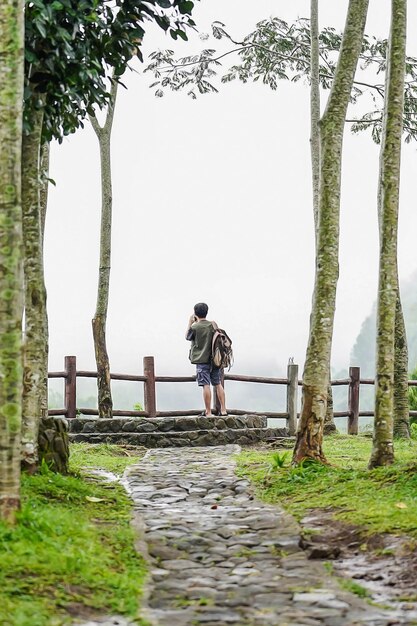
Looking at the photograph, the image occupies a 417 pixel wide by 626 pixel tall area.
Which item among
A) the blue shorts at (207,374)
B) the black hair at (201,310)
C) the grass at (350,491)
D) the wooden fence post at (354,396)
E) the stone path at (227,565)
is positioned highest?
the black hair at (201,310)

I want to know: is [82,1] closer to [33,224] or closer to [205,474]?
[33,224]

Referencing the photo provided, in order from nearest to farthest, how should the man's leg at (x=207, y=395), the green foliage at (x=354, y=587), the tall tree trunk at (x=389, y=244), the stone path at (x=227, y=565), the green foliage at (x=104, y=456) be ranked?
1. the stone path at (x=227, y=565)
2. the green foliage at (x=354, y=587)
3. the tall tree trunk at (x=389, y=244)
4. the green foliage at (x=104, y=456)
5. the man's leg at (x=207, y=395)

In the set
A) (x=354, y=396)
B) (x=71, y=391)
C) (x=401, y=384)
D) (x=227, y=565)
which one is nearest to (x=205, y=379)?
(x=71, y=391)

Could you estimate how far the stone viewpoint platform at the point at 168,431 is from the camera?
48.4 ft

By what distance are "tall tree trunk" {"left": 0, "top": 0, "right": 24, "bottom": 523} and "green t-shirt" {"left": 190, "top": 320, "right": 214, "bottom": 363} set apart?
8.72 m

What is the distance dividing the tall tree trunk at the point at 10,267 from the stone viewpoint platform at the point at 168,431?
8.47 m

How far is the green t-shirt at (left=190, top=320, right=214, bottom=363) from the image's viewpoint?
1494 centimetres

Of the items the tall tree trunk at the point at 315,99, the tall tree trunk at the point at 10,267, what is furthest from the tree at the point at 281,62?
the tall tree trunk at the point at 10,267

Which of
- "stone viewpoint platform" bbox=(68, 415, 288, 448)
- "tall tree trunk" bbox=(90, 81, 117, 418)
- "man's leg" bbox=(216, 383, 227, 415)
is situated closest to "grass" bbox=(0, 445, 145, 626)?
"stone viewpoint platform" bbox=(68, 415, 288, 448)

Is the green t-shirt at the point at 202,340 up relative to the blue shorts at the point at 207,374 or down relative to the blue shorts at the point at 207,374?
up

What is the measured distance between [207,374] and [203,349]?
489mm

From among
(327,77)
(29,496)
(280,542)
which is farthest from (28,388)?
(327,77)

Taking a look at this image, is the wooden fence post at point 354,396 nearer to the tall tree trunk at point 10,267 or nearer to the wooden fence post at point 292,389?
the wooden fence post at point 292,389

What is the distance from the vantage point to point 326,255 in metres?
9.94
